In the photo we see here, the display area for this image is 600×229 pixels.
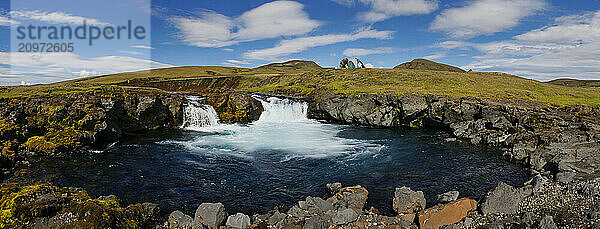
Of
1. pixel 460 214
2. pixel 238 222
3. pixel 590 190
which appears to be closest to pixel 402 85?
pixel 590 190

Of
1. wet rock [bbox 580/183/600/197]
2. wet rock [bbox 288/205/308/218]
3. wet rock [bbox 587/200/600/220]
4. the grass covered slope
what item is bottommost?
wet rock [bbox 288/205/308/218]

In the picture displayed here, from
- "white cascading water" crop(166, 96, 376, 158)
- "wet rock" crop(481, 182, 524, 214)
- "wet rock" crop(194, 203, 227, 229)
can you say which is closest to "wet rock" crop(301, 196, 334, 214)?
"wet rock" crop(194, 203, 227, 229)

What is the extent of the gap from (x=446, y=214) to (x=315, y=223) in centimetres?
624

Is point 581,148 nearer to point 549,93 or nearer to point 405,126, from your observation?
point 405,126

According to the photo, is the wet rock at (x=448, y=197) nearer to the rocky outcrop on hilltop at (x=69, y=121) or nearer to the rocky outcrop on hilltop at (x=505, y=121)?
the rocky outcrop on hilltop at (x=505, y=121)

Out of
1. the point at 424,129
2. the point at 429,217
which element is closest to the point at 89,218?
the point at 429,217

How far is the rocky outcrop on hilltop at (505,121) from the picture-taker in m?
22.0

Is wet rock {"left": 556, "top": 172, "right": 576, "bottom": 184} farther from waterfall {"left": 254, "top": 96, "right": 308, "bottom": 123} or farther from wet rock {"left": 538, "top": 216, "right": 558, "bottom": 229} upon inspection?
waterfall {"left": 254, "top": 96, "right": 308, "bottom": 123}

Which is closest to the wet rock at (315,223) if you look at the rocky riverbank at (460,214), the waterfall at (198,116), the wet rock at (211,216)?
the rocky riverbank at (460,214)

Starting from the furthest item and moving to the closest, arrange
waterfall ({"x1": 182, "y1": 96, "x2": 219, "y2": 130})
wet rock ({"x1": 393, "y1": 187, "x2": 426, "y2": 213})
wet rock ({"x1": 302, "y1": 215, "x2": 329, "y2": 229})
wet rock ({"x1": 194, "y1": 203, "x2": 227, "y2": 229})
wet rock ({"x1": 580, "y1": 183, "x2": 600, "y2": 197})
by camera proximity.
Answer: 1. waterfall ({"x1": 182, "y1": 96, "x2": 219, "y2": 130})
2. wet rock ({"x1": 393, "y1": 187, "x2": 426, "y2": 213})
3. wet rock ({"x1": 194, "y1": 203, "x2": 227, "y2": 229})
4. wet rock ({"x1": 302, "y1": 215, "x2": 329, "y2": 229})
5. wet rock ({"x1": 580, "y1": 183, "x2": 600, "y2": 197})

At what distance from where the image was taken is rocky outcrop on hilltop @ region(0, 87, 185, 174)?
2801cm

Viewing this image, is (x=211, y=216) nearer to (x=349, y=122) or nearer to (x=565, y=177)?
(x=565, y=177)

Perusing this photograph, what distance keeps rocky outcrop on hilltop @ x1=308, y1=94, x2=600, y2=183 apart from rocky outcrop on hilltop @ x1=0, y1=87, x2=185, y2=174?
28.0m

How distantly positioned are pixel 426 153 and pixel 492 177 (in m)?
7.51
